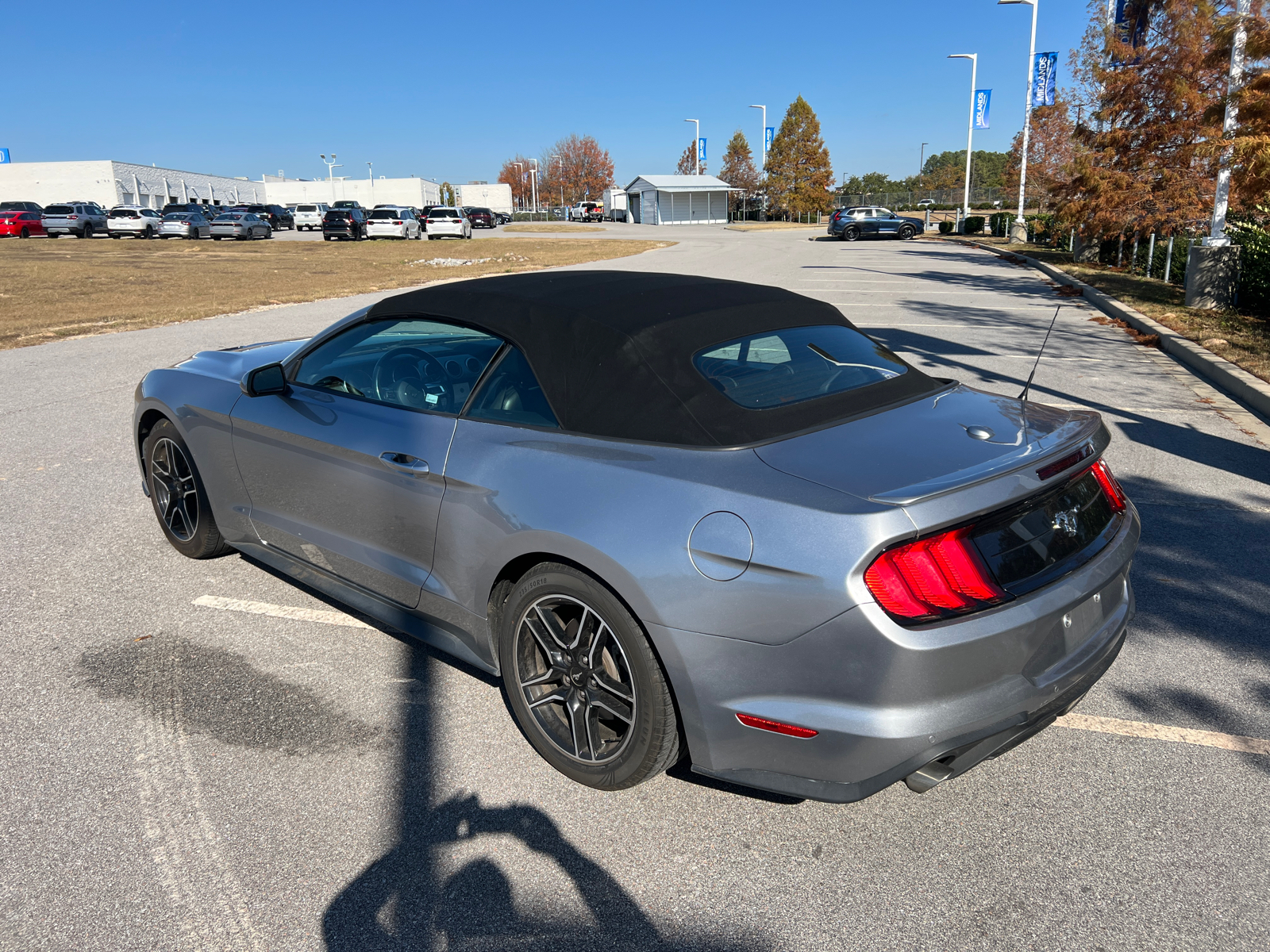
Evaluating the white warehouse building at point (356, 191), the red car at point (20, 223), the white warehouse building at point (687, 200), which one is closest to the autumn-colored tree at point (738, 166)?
the white warehouse building at point (687, 200)

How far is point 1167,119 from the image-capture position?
679 inches

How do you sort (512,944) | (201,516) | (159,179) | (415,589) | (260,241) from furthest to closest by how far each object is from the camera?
(159,179), (260,241), (201,516), (415,589), (512,944)

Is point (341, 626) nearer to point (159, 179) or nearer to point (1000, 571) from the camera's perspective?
point (1000, 571)

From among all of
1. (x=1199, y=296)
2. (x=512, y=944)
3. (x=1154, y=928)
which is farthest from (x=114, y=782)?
(x=1199, y=296)

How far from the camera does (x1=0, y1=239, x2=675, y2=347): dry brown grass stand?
16.2m

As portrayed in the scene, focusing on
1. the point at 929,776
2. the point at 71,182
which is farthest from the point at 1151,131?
the point at 71,182

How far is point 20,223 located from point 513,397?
53212mm

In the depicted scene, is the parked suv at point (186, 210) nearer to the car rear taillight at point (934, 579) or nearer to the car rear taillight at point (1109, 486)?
the car rear taillight at point (1109, 486)

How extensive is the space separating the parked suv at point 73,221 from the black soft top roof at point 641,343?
5209 centimetres

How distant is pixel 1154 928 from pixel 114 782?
122 inches

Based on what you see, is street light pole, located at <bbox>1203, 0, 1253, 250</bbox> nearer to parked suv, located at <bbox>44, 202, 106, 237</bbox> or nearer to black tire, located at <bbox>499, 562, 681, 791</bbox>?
black tire, located at <bbox>499, 562, 681, 791</bbox>

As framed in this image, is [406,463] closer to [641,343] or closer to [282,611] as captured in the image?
[641,343]

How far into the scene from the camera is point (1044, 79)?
35.2 meters

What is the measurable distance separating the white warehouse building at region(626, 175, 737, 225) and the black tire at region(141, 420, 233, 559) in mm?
74514
